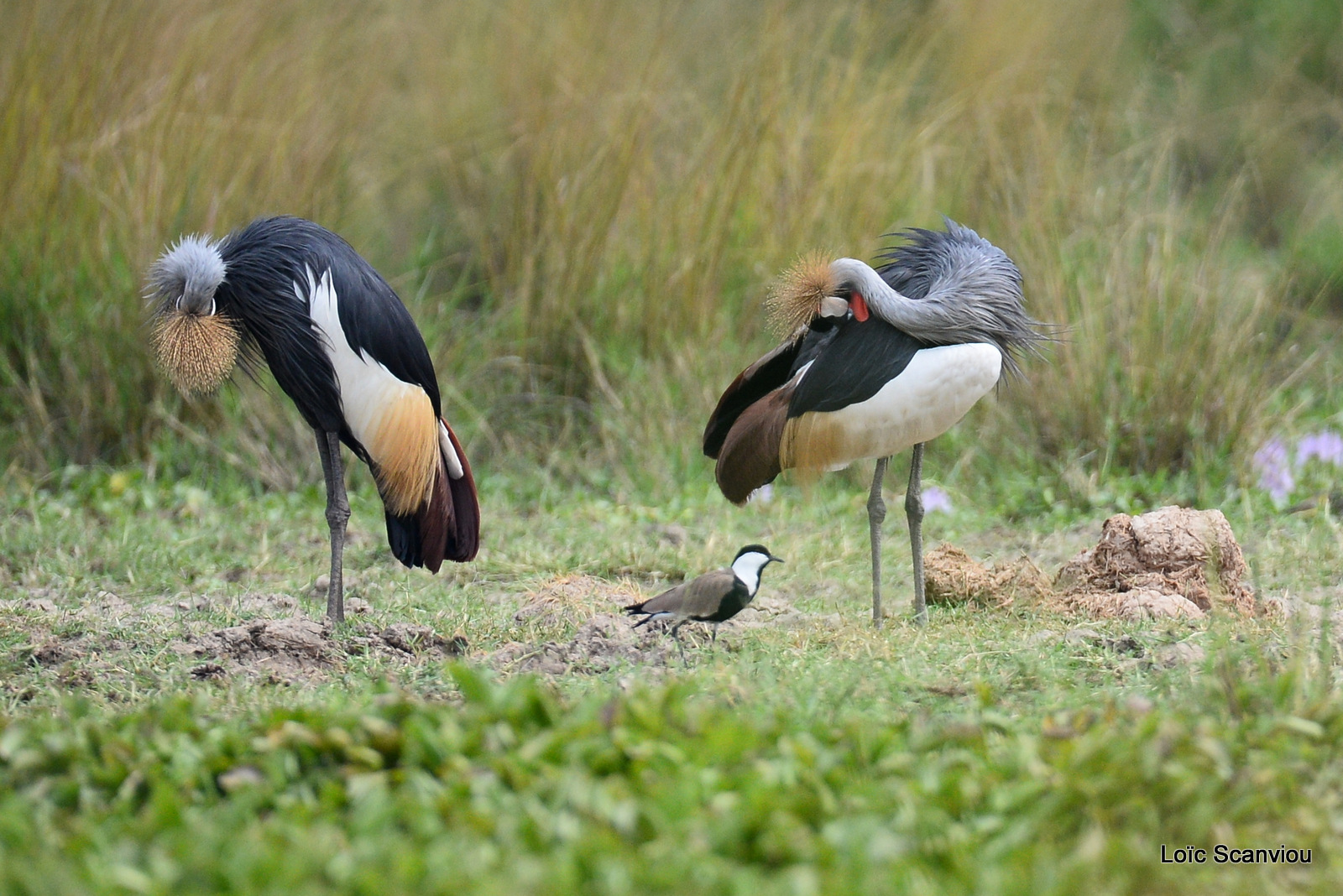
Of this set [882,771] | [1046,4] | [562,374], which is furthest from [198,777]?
[1046,4]

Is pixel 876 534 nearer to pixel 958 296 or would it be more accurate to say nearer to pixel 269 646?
pixel 958 296

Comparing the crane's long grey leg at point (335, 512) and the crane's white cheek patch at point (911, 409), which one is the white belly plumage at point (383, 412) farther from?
the crane's white cheek patch at point (911, 409)

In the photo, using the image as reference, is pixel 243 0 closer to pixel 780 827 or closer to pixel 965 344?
pixel 965 344

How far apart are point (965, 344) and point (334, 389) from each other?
1.66 metres

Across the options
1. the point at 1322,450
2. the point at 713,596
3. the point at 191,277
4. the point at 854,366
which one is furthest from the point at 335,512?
the point at 1322,450

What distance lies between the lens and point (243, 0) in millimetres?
6020

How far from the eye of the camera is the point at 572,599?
13.1 feet

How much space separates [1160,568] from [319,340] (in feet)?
8.06

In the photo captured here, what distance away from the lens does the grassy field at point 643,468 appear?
223cm

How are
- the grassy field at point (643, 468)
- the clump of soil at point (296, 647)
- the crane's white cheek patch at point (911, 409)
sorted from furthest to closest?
1. the crane's white cheek patch at point (911, 409)
2. the clump of soil at point (296, 647)
3. the grassy field at point (643, 468)


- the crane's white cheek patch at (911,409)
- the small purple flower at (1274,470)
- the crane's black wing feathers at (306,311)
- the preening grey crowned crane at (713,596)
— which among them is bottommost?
the preening grey crowned crane at (713,596)

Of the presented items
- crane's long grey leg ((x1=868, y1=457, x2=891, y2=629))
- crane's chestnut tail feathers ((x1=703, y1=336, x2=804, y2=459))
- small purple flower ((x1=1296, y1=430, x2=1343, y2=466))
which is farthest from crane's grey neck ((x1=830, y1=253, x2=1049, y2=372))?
small purple flower ((x1=1296, y1=430, x2=1343, y2=466))

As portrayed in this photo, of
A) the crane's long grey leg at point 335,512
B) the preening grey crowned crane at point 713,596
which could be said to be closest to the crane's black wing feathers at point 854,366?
the preening grey crowned crane at point 713,596

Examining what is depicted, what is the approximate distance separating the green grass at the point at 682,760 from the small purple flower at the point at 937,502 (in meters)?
1.36
